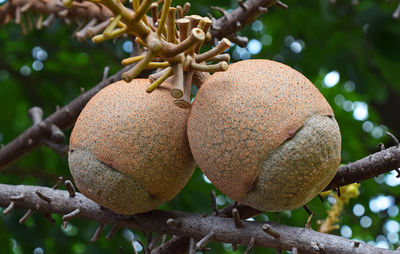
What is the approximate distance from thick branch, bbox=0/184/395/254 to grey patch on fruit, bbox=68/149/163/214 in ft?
0.32

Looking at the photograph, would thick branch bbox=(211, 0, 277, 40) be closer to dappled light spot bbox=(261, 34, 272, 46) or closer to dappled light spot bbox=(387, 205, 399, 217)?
dappled light spot bbox=(261, 34, 272, 46)

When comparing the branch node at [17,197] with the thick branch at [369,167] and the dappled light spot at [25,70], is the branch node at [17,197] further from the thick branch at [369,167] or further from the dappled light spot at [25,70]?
the dappled light spot at [25,70]

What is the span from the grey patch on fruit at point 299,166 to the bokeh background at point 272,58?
1.90 metres

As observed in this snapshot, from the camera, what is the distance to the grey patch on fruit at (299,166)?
1.21 m

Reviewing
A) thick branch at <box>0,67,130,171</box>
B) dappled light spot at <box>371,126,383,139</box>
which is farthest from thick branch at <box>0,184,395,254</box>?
dappled light spot at <box>371,126,383,139</box>

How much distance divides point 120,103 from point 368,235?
10.6 ft

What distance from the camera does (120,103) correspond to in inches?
54.1

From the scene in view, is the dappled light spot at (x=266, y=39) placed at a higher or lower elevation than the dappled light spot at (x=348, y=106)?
higher

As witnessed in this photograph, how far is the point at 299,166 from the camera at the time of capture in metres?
1.21

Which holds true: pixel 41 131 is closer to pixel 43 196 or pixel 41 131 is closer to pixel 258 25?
pixel 43 196

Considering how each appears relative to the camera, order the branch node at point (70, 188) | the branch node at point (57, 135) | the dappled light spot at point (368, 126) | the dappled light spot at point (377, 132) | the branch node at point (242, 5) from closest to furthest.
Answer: the branch node at point (70, 188) → the branch node at point (242, 5) → the branch node at point (57, 135) → the dappled light spot at point (368, 126) → the dappled light spot at point (377, 132)

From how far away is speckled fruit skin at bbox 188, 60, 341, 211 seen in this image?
121cm

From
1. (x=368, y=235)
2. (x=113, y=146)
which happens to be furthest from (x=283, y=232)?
(x=368, y=235)

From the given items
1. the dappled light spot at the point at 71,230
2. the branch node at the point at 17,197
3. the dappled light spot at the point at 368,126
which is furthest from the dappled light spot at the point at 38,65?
the dappled light spot at the point at 368,126
